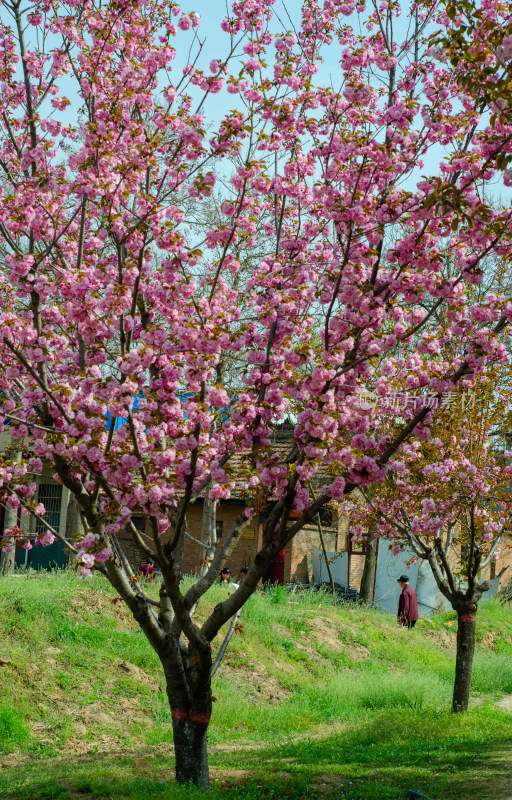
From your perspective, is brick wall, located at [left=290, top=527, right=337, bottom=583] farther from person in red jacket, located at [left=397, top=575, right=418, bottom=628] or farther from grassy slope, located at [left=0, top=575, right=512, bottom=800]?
grassy slope, located at [left=0, top=575, right=512, bottom=800]

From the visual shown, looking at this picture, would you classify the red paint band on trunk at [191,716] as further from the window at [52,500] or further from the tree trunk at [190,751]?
the window at [52,500]

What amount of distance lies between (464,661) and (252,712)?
2807 mm

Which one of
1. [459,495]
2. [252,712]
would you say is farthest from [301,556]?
[459,495]

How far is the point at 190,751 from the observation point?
5.93 metres

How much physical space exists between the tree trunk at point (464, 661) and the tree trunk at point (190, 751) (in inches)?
189

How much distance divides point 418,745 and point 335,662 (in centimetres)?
474

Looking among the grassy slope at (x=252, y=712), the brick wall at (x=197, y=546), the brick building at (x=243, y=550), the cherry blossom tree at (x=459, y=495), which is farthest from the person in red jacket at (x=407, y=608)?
the brick wall at (x=197, y=546)

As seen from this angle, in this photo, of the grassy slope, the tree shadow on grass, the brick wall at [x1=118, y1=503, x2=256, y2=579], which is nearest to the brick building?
the brick wall at [x1=118, y1=503, x2=256, y2=579]

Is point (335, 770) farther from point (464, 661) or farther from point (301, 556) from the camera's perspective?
point (301, 556)

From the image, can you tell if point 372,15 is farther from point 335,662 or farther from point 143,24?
point 335,662

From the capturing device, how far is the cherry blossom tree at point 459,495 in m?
9.64

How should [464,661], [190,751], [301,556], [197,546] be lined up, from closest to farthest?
1. [190,751]
2. [464,661]
3. [197,546]
4. [301,556]

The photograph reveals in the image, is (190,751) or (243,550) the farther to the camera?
(243,550)

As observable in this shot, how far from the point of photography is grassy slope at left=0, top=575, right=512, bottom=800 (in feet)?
21.3
